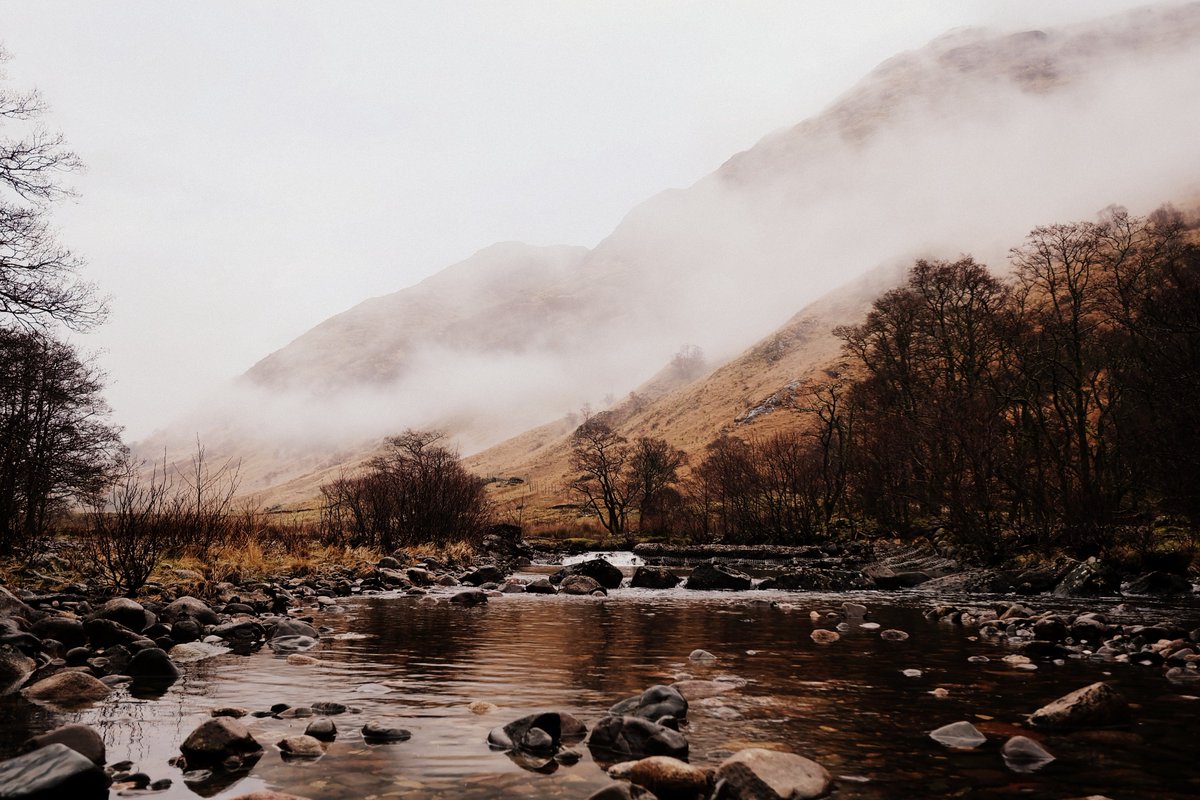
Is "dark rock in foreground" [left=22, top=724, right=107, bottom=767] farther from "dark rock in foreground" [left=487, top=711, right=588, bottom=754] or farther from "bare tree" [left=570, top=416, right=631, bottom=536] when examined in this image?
"bare tree" [left=570, top=416, right=631, bottom=536]

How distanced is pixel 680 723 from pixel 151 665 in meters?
7.32

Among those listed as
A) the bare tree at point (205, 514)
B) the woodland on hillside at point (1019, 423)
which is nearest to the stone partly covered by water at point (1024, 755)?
the bare tree at point (205, 514)

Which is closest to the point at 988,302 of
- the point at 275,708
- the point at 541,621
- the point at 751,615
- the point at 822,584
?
the point at 822,584

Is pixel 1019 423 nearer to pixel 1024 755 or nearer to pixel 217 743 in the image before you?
pixel 1024 755

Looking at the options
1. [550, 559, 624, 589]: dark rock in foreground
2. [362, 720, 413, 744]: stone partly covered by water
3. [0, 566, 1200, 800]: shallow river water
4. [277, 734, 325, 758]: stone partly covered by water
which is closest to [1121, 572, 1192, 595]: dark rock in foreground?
[0, 566, 1200, 800]: shallow river water

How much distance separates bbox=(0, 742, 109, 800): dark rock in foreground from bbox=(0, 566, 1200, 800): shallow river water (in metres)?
0.55

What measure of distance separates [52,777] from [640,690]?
6447mm

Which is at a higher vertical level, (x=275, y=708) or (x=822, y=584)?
(x=275, y=708)

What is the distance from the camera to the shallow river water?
18.9 feet

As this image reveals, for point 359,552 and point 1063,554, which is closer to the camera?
point 1063,554

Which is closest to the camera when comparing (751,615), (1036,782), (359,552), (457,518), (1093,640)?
(1036,782)

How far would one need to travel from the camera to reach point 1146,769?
6078 mm

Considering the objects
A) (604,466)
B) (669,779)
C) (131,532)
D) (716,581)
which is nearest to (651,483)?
(604,466)

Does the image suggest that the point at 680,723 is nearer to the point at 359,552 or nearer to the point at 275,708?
the point at 275,708
